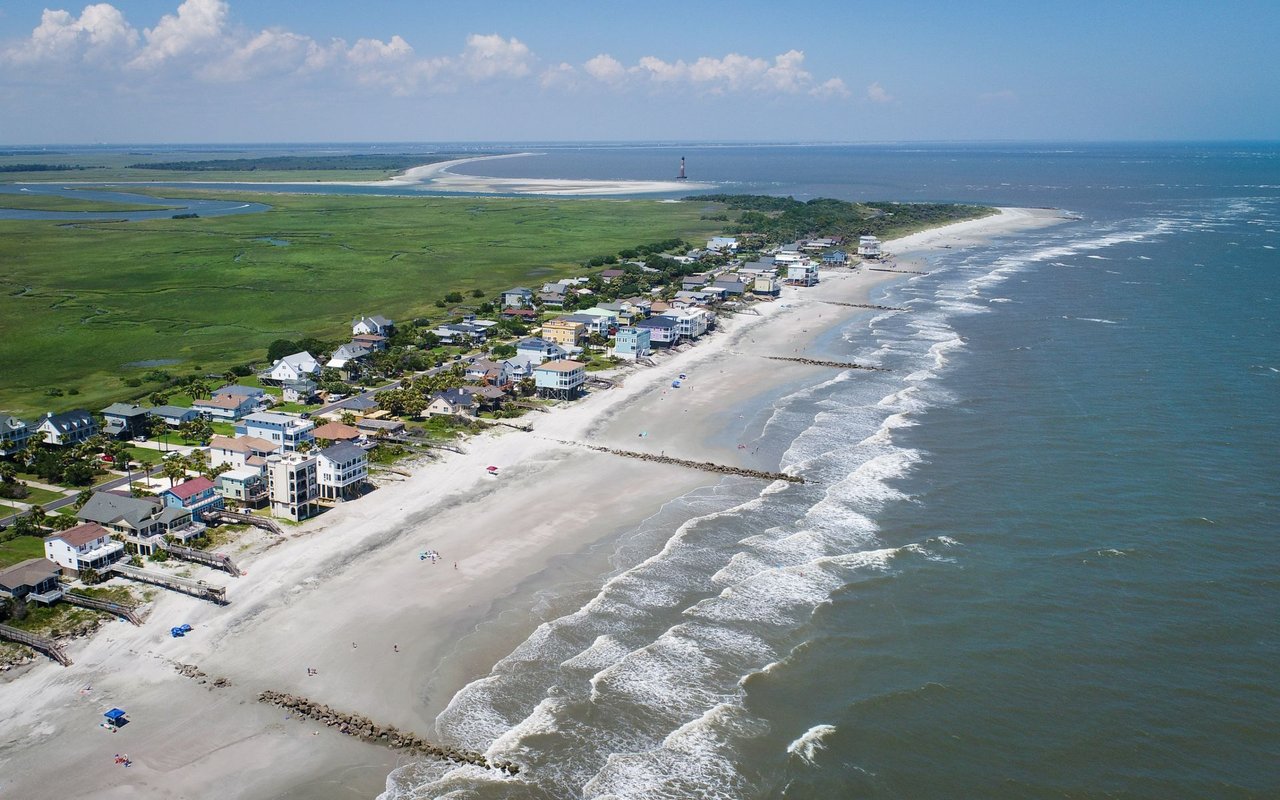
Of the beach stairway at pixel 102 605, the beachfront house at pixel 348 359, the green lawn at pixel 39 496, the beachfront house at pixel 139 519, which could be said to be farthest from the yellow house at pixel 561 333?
the beach stairway at pixel 102 605

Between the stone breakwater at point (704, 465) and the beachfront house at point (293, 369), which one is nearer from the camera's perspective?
the stone breakwater at point (704, 465)

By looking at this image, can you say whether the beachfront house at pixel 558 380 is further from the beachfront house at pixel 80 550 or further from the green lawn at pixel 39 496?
the beachfront house at pixel 80 550

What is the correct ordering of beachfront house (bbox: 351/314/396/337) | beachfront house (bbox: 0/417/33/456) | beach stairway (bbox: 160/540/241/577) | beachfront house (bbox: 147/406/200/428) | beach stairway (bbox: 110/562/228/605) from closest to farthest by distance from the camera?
beach stairway (bbox: 110/562/228/605) → beach stairway (bbox: 160/540/241/577) → beachfront house (bbox: 0/417/33/456) → beachfront house (bbox: 147/406/200/428) → beachfront house (bbox: 351/314/396/337)

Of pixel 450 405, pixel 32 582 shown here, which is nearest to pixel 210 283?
pixel 450 405

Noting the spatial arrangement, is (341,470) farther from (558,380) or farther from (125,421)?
(558,380)

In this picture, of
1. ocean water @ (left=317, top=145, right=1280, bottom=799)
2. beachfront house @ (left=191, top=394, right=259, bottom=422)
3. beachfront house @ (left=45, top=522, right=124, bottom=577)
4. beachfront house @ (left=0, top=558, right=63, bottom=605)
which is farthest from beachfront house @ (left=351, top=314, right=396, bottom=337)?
beachfront house @ (left=0, top=558, right=63, bottom=605)

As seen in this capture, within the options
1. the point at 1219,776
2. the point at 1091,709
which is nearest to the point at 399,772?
the point at 1091,709

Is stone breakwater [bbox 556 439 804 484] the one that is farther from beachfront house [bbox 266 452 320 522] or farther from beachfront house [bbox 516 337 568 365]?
beachfront house [bbox 266 452 320 522]
